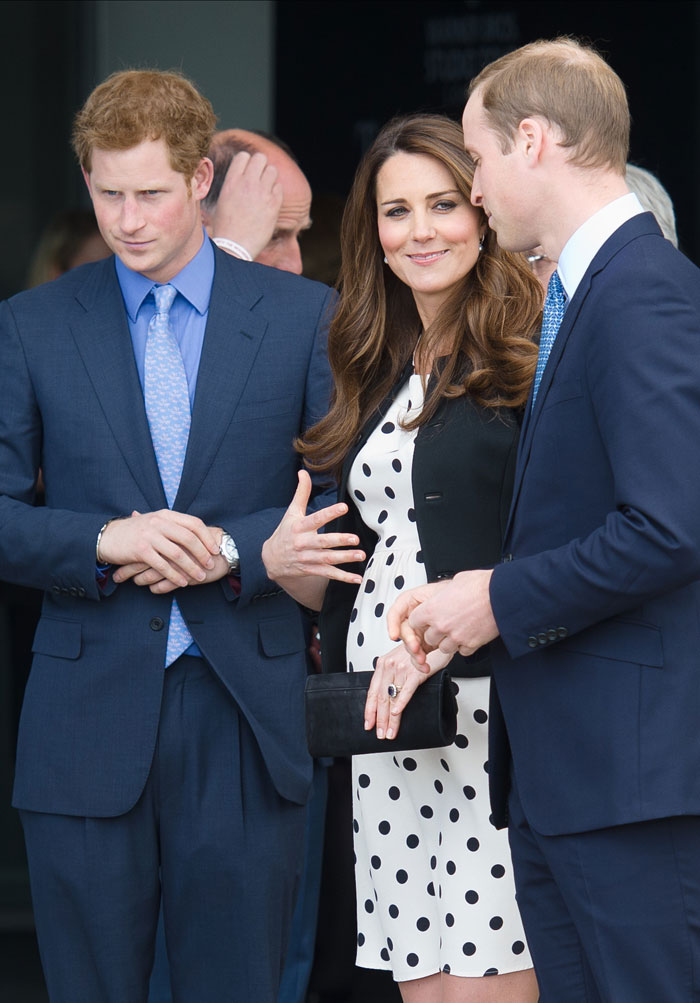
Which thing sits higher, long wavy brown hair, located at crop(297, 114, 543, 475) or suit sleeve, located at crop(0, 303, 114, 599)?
long wavy brown hair, located at crop(297, 114, 543, 475)

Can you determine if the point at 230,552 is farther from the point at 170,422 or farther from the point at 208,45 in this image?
the point at 208,45

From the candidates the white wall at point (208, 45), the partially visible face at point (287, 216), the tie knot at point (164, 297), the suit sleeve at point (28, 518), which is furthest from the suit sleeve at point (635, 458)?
the white wall at point (208, 45)

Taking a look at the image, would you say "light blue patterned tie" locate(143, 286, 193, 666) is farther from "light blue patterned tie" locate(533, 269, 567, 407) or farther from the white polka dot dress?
"light blue patterned tie" locate(533, 269, 567, 407)

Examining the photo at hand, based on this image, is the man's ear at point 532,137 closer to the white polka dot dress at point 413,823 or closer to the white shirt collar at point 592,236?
the white shirt collar at point 592,236

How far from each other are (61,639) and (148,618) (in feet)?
0.59

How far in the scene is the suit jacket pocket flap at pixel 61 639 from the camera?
2.75 meters

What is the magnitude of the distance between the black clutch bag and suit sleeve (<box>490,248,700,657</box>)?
477 millimetres

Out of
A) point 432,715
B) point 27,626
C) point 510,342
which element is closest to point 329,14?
point 27,626

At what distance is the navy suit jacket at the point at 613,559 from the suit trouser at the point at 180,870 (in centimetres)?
88

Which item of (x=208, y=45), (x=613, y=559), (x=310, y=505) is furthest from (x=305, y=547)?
(x=208, y=45)

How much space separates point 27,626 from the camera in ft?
15.6

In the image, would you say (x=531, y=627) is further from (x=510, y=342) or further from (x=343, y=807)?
(x=343, y=807)

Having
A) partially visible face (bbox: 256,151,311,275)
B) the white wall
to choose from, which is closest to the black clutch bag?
partially visible face (bbox: 256,151,311,275)

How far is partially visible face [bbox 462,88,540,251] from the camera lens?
6.82ft
